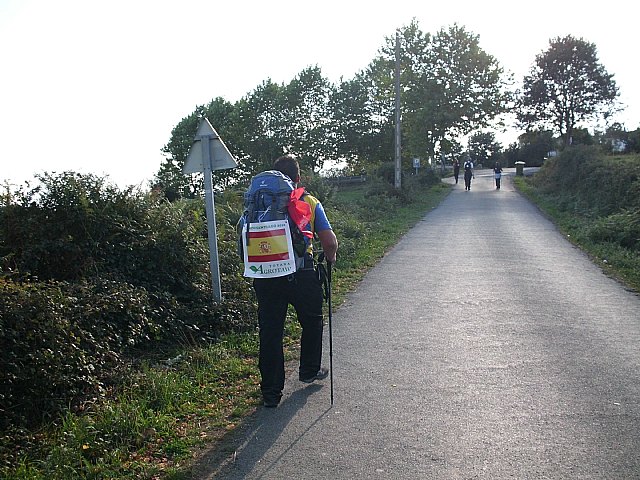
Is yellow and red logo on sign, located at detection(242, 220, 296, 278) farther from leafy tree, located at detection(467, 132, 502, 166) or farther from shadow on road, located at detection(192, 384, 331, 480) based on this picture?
leafy tree, located at detection(467, 132, 502, 166)

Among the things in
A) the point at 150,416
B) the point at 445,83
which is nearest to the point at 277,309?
the point at 150,416

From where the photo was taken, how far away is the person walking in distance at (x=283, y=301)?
5680 mm

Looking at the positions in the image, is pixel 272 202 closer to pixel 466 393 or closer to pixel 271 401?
pixel 271 401

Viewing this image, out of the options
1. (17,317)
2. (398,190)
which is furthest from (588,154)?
(17,317)

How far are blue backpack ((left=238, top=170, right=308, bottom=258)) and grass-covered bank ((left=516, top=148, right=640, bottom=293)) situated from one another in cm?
753

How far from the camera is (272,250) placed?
555 cm

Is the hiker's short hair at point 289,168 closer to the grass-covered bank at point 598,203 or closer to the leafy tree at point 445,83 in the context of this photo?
the grass-covered bank at point 598,203

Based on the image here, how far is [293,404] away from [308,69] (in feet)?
186

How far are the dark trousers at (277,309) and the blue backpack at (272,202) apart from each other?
0.90ft

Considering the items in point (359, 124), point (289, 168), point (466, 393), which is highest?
point (359, 124)

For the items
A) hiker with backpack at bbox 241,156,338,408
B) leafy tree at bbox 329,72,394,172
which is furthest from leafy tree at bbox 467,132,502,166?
hiker with backpack at bbox 241,156,338,408

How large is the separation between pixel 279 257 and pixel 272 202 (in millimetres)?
467

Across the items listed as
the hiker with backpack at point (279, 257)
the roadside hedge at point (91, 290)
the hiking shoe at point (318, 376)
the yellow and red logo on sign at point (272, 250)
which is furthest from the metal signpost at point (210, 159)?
the yellow and red logo on sign at point (272, 250)

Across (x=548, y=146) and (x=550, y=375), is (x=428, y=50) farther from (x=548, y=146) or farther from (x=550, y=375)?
(x=550, y=375)
